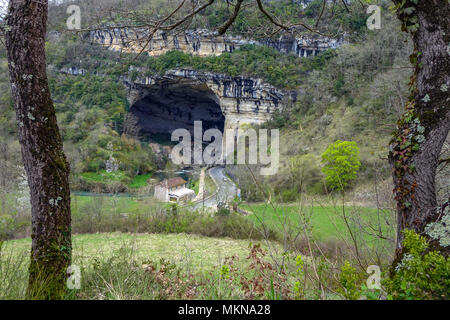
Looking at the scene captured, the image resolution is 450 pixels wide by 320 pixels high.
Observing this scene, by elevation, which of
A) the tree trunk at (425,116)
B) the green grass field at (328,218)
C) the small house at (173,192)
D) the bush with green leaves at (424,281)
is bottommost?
the small house at (173,192)

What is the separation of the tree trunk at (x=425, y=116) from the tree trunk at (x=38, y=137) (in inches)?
87.4

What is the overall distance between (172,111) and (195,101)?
4.63 m

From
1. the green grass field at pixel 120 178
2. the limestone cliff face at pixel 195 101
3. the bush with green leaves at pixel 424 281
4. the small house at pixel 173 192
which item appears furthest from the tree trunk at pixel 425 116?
the limestone cliff face at pixel 195 101

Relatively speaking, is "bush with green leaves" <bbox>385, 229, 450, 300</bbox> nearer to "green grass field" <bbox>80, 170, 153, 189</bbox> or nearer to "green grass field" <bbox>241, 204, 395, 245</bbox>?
"green grass field" <bbox>241, 204, 395, 245</bbox>

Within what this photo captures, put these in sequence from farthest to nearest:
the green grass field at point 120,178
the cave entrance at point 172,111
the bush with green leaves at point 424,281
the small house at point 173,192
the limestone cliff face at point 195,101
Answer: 1. the cave entrance at point 172,111
2. the limestone cliff face at point 195,101
3. the green grass field at point 120,178
4. the small house at point 173,192
5. the bush with green leaves at point 424,281

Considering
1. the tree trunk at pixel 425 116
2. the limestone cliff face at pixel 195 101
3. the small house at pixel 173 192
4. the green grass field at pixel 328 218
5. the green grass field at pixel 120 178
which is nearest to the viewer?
the tree trunk at pixel 425 116

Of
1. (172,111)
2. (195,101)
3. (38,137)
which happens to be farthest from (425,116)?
(172,111)

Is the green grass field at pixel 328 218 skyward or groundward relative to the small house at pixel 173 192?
skyward

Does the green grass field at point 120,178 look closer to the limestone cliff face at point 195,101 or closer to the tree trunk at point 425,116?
the limestone cliff face at point 195,101

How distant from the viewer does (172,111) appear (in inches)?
1666

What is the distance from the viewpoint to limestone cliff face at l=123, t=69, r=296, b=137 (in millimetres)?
31391

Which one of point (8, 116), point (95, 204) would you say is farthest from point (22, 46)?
point (8, 116)

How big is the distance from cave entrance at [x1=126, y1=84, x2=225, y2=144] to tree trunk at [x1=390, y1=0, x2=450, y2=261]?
114 ft

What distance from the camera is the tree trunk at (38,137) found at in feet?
6.01
